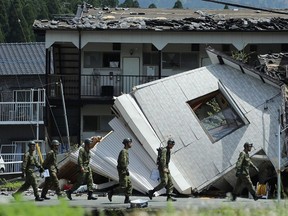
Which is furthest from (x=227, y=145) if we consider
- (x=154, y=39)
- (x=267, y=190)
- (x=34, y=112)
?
(x=34, y=112)

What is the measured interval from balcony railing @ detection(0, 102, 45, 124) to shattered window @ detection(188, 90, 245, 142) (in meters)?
16.3

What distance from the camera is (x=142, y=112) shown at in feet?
92.8

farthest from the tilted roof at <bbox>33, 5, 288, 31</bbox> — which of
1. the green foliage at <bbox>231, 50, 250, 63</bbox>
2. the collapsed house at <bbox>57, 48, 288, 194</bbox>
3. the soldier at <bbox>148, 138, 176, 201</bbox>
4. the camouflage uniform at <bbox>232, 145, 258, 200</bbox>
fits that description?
the camouflage uniform at <bbox>232, 145, 258, 200</bbox>

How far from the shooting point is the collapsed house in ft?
89.9

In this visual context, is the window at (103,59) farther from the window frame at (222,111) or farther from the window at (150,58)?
the window frame at (222,111)

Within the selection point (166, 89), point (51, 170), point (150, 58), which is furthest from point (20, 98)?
point (51, 170)

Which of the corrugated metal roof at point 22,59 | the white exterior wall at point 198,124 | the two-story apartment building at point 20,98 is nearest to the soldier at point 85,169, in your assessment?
the white exterior wall at point 198,124

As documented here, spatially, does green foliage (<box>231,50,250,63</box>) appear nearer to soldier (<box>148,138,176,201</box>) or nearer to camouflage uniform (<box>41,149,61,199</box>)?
soldier (<box>148,138,176,201</box>)

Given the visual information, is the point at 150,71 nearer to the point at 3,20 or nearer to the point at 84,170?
the point at 84,170

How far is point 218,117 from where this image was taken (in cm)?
2867

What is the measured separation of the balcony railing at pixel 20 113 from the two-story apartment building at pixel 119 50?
2.78 feet

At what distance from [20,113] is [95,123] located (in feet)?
12.9

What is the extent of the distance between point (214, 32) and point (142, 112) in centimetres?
1617

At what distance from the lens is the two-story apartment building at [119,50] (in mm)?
43469
